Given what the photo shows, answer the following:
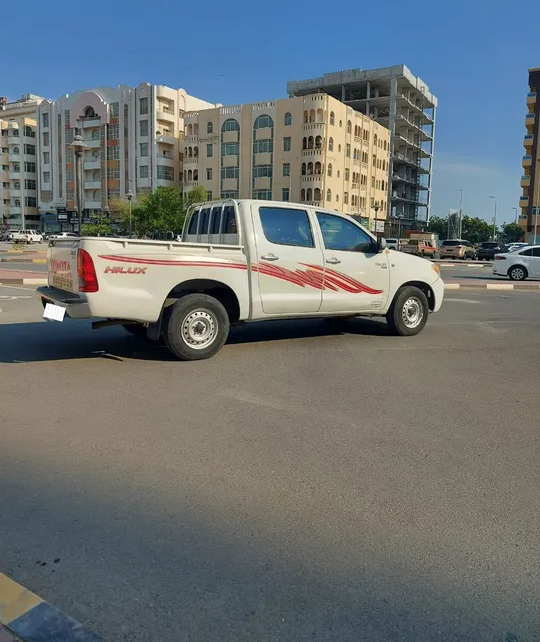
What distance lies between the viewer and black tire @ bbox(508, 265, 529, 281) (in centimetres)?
2466

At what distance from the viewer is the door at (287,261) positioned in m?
7.66

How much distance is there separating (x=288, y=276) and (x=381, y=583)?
5.42 meters

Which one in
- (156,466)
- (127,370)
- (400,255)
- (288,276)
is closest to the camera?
(156,466)

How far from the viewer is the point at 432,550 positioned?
306 centimetres

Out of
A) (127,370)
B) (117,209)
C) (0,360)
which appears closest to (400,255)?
(127,370)

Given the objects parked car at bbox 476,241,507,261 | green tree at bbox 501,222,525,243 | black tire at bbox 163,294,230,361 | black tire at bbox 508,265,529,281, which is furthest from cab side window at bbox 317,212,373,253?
green tree at bbox 501,222,525,243

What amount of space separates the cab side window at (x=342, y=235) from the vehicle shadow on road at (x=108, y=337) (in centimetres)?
173

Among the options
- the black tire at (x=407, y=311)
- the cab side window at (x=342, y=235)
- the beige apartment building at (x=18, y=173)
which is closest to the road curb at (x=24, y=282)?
the cab side window at (x=342, y=235)

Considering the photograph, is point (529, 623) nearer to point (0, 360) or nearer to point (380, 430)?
point (380, 430)

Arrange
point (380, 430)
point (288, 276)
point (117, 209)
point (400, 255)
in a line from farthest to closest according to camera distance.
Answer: point (117, 209)
point (400, 255)
point (288, 276)
point (380, 430)

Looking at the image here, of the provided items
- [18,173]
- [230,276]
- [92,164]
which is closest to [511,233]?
[92,164]

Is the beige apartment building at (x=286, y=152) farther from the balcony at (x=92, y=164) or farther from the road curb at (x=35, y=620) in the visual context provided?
the road curb at (x=35, y=620)

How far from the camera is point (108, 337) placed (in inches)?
353

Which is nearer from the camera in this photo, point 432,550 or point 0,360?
point 432,550
